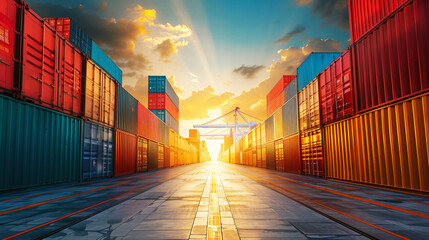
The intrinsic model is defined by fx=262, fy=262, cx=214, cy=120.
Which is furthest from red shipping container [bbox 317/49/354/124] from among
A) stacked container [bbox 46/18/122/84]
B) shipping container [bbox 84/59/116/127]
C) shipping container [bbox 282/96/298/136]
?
stacked container [bbox 46/18/122/84]

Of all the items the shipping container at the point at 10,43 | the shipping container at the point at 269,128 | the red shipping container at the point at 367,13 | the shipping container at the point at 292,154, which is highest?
the red shipping container at the point at 367,13

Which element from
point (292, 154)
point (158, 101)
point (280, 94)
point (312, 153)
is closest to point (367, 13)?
point (312, 153)

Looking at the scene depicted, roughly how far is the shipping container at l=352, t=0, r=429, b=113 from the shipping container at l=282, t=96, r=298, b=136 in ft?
29.7

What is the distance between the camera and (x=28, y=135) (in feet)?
35.9

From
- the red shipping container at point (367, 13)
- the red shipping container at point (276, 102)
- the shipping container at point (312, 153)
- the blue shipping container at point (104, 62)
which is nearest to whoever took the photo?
the red shipping container at point (367, 13)

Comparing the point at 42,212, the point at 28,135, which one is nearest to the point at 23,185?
the point at 28,135

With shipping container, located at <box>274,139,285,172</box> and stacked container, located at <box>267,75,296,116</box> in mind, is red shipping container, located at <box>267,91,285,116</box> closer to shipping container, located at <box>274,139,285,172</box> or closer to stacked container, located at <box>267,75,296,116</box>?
stacked container, located at <box>267,75,296,116</box>

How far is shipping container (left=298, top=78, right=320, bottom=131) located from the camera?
58.7ft

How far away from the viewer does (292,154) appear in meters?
22.8

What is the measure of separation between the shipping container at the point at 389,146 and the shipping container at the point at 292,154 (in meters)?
6.57

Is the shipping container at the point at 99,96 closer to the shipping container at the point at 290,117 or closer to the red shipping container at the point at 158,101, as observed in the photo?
the shipping container at the point at 290,117

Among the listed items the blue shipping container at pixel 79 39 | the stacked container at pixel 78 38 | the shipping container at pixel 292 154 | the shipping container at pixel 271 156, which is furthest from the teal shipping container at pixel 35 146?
the shipping container at pixel 271 156

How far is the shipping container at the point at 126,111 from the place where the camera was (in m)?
20.7

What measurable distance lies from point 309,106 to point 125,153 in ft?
49.4
